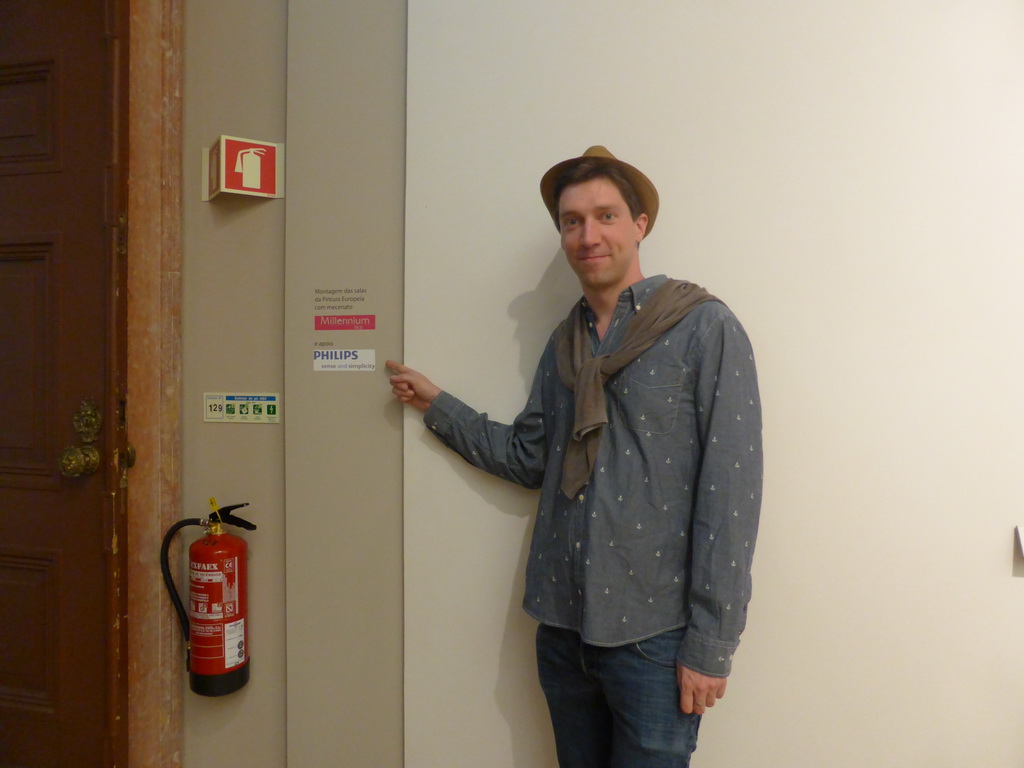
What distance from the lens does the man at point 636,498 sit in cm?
108

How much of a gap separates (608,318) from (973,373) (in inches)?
35.3

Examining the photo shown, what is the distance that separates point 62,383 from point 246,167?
2.70 ft

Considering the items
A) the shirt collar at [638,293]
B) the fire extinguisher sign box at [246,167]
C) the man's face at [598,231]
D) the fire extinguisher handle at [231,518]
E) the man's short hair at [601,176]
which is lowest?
the fire extinguisher handle at [231,518]

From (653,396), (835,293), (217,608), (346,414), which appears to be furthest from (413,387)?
(835,293)

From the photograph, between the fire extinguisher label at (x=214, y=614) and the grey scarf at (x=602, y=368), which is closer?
the grey scarf at (x=602, y=368)

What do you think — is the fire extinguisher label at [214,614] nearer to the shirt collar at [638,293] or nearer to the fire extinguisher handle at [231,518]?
the fire extinguisher handle at [231,518]

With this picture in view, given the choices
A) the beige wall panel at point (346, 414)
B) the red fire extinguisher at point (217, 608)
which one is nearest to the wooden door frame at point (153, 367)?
the red fire extinguisher at point (217, 608)

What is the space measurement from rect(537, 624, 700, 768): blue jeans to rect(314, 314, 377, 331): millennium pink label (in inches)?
38.8

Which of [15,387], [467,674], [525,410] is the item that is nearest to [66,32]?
[15,387]

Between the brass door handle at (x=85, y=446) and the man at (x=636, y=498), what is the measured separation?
1.28 m

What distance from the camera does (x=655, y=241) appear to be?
1.44 metres

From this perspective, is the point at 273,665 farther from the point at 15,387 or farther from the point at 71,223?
the point at 71,223

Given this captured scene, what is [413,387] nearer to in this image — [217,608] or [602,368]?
[602,368]

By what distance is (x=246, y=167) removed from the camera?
1.63 m
